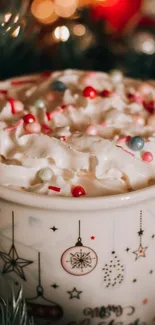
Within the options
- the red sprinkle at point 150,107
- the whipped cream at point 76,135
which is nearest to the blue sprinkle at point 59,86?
the whipped cream at point 76,135

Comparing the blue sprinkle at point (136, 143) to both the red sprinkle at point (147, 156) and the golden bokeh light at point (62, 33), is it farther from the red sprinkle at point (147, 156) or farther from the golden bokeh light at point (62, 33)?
the golden bokeh light at point (62, 33)

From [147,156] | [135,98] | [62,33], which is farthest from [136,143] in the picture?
[62,33]

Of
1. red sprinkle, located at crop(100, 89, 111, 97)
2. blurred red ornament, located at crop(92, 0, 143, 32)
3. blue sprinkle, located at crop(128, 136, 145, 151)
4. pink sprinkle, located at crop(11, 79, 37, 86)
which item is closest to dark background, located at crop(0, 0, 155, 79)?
→ blurred red ornament, located at crop(92, 0, 143, 32)

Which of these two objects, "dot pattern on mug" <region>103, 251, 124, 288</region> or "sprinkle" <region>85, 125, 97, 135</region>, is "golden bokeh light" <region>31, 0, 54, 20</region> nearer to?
"sprinkle" <region>85, 125, 97, 135</region>

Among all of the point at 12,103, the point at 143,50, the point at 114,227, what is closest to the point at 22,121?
the point at 12,103

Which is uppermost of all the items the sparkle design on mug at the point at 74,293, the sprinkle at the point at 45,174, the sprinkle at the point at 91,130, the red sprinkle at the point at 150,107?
the red sprinkle at the point at 150,107

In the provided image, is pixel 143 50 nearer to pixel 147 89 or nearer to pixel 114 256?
pixel 147 89

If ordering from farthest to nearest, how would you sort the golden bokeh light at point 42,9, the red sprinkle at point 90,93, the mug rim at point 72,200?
the golden bokeh light at point 42,9, the red sprinkle at point 90,93, the mug rim at point 72,200

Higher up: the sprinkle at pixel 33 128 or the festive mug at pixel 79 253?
the sprinkle at pixel 33 128
